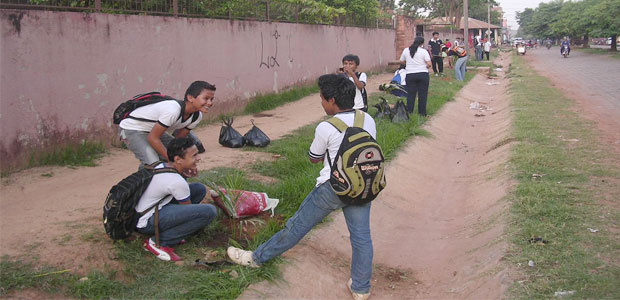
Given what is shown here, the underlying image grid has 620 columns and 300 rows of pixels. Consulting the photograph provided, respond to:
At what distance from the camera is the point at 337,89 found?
12.3 ft

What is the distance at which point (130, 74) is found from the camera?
28.3 ft

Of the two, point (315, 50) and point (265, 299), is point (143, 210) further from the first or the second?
point (315, 50)

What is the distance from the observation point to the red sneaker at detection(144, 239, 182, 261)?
13.9 ft

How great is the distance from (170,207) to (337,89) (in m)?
1.60

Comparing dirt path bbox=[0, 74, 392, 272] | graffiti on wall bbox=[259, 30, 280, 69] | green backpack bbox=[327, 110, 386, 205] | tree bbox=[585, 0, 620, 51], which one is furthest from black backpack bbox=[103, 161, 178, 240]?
tree bbox=[585, 0, 620, 51]

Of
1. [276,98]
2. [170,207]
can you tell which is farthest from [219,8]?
[170,207]

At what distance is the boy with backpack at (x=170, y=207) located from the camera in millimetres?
4145

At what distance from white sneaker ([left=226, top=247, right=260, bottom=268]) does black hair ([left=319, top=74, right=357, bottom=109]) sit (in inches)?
53.7

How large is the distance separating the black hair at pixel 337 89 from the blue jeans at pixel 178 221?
1.38 metres

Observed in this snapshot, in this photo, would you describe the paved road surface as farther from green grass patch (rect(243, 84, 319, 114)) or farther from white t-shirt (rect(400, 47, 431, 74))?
green grass patch (rect(243, 84, 319, 114))

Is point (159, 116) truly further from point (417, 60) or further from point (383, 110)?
point (417, 60)

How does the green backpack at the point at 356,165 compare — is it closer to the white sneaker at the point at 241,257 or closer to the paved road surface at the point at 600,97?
the white sneaker at the point at 241,257

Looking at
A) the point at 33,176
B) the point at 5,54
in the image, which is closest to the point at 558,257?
the point at 33,176

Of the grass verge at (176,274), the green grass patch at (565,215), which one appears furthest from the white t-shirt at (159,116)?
the green grass patch at (565,215)
